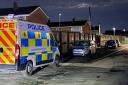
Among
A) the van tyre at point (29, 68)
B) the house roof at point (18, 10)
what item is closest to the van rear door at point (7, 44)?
the van tyre at point (29, 68)

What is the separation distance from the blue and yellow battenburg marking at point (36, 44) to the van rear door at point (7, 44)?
0.42m

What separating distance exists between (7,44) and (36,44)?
7.15 feet

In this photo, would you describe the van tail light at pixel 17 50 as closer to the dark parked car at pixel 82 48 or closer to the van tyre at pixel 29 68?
the van tyre at pixel 29 68

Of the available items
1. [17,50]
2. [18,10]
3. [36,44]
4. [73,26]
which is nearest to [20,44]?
[17,50]

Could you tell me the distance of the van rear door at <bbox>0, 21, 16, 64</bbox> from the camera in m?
16.2

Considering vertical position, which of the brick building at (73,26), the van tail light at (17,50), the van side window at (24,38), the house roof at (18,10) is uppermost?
the house roof at (18,10)

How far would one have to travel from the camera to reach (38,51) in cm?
1827

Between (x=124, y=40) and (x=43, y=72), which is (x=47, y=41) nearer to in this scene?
(x=43, y=72)

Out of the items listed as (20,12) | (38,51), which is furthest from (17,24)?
(20,12)

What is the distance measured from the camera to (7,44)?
53.5ft

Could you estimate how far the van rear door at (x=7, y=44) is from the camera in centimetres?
1616

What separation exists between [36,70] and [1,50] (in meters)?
3.74

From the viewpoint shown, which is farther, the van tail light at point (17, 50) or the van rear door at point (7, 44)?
the van rear door at point (7, 44)

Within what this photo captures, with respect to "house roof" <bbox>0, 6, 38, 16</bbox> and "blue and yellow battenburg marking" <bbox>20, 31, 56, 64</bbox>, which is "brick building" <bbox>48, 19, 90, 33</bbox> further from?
"blue and yellow battenburg marking" <bbox>20, 31, 56, 64</bbox>
